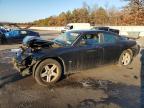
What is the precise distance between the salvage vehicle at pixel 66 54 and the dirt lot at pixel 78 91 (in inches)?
13.6

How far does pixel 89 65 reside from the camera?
744cm

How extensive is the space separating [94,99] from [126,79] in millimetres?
2165

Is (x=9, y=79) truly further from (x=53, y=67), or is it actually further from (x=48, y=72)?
(x=53, y=67)

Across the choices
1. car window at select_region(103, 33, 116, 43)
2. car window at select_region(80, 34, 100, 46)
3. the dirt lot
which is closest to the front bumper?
the dirt lot

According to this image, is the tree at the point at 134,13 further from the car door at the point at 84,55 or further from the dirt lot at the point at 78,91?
the car door at the point at 84,55

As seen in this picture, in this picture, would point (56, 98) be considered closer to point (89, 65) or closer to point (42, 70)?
point (42, 70)

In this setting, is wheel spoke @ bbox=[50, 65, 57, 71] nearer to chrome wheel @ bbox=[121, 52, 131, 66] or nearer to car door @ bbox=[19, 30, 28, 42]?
chrome wheel @ bbox=[121, 52, 131, 66]

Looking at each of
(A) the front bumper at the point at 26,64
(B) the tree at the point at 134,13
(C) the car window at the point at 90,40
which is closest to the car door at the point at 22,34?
(C) the car window at the point at 90,40

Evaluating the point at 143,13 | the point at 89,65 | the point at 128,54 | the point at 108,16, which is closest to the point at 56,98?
the point at 89,65

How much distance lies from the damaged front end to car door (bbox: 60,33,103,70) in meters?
0.74

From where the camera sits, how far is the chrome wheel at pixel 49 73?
649 cm

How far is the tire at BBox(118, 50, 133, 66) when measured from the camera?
28.5 feet

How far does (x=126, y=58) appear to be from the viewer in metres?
8.95

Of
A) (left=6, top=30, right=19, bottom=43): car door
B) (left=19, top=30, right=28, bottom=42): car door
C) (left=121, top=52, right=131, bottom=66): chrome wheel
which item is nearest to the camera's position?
(left=121, top=52, right=131, bottom=66): chrome wheel
